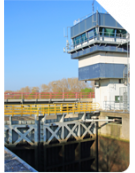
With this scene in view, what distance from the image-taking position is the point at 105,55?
67.4 feet

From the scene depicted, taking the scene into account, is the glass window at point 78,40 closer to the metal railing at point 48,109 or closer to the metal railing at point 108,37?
the metal railing at point 108,37

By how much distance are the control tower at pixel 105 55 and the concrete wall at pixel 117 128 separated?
8.18ft

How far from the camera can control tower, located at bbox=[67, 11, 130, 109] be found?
788 inches

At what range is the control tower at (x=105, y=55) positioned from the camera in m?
20.0

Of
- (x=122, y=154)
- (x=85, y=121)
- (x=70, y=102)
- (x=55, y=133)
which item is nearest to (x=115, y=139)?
(x=122, y=154)

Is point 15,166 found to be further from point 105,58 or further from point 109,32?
point 109,32

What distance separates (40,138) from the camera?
1546 cm

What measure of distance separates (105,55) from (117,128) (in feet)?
27.0

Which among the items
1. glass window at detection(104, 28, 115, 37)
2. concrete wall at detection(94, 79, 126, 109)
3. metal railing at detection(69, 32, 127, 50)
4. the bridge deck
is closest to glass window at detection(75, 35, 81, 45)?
metal railing at detection(69, 32, 127, 50)

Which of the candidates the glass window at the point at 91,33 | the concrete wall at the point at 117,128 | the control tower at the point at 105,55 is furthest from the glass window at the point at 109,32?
the concrete wall at the point at 117,128

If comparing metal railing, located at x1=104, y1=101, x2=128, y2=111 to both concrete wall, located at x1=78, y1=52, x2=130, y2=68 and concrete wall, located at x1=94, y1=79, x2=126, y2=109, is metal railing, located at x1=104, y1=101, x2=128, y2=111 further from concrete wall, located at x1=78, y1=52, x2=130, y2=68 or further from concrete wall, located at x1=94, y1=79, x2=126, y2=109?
concrete wall, located at x1=78, y1=52, x2=130, y2=68

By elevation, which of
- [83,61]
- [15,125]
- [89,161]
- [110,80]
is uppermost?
[83,61]

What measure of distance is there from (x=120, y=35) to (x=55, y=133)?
13434mm

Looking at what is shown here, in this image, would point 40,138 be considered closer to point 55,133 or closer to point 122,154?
point 55,133
